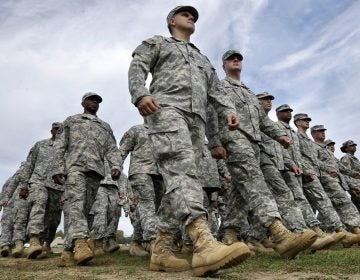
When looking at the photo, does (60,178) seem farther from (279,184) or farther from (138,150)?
(279,184)

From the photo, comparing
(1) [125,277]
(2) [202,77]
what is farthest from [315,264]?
(2) [202,77]

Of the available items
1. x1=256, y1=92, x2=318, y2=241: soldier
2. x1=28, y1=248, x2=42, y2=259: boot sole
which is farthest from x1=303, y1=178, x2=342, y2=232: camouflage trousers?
x1=28, y1=248, x2=42, y2=259: boot sole

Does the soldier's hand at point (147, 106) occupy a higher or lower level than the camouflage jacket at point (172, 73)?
lower

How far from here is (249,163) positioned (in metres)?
4.70

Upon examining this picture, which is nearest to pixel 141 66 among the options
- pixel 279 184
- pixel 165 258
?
pixel 165 258

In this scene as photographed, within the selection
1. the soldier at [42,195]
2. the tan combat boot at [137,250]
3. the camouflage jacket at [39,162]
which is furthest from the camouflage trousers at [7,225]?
the tan combat boot at [137,250]

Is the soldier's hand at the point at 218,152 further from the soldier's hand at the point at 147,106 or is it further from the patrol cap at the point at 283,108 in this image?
the patrol cap at the point at 283,108

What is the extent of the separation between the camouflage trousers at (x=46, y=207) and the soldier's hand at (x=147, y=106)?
419cm

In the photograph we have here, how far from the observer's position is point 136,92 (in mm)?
3637

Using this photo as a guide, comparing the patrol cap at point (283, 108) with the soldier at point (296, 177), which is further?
the patrol cap at point (283, 108)

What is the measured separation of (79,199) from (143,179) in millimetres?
1435

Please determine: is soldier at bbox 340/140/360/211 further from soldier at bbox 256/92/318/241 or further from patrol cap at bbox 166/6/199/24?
patrol cap at bbox 166/6/199/24

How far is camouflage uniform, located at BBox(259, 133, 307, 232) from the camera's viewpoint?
561cm

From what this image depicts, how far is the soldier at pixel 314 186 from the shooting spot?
736 centimetres
